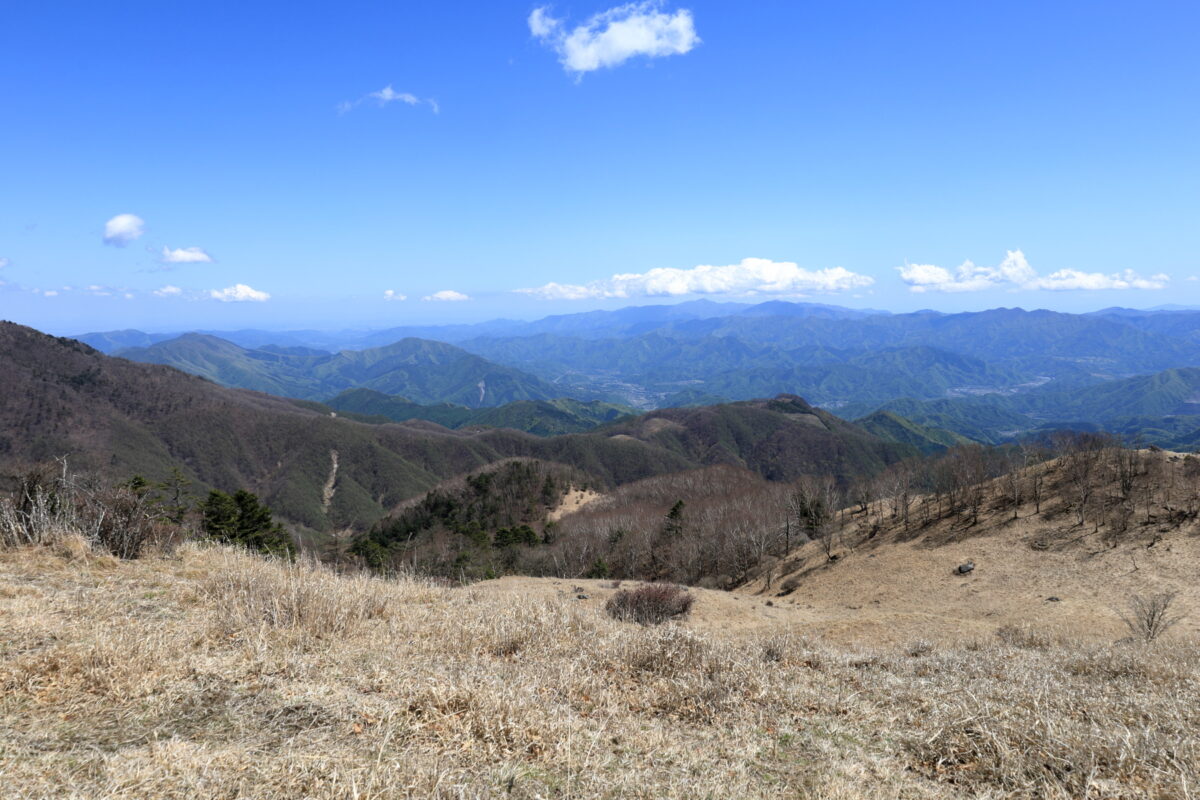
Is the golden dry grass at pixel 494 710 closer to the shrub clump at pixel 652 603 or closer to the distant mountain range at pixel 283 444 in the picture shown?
the shrub clump at pixel 652 603

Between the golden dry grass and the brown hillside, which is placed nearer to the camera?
the golden dry grass

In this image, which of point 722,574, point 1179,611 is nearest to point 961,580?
point 1179,611

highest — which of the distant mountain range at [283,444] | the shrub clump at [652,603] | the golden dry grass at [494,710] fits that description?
the golden dry grass at [494,710]

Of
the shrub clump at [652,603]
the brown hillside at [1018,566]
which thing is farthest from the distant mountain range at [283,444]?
the shrub clump at [652,603]

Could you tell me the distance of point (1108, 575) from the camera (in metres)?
25.8

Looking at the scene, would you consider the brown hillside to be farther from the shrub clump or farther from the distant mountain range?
the distant mountain range

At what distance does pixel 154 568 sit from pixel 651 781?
9.74 m

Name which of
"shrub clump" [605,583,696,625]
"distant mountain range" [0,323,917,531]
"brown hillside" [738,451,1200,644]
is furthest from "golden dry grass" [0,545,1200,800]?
"distant mountain range" [0,323,917,531]

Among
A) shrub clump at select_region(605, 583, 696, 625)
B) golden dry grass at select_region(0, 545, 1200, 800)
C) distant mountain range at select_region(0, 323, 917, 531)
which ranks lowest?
distant mountain range at select_region(0, 323, 917, 531)

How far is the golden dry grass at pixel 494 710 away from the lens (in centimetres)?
368

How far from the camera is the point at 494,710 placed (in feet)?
15.3

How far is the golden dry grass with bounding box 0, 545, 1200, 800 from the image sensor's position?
12.1 feet

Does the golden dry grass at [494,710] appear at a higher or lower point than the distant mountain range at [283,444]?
higher

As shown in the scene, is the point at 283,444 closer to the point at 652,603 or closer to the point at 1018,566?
the point at 652,603
